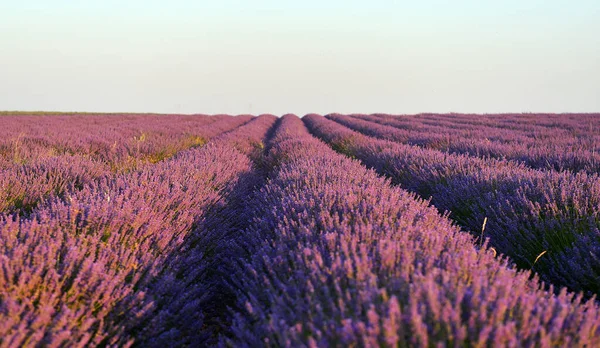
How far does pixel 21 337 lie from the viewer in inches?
49.8

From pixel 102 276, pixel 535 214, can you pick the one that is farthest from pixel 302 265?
pixel 535 214

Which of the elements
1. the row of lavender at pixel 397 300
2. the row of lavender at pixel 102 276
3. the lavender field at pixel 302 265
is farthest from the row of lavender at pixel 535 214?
the row of lavender at pixel 102 276

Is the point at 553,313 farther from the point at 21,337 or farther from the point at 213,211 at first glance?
the point at 213,211

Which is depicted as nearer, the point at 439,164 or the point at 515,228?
the point at 515,228

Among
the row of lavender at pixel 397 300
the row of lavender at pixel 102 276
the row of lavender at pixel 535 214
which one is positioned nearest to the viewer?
the row of lavender at pixel 397 300

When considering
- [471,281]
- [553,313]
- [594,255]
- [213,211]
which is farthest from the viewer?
[213,211]

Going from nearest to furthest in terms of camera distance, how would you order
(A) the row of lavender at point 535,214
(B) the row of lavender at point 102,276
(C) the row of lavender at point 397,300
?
1. (C) the row of lavender at point 397,300
2. (B) the row of lavender at point 102,276
3. (A) the row of lavender at point 535,214

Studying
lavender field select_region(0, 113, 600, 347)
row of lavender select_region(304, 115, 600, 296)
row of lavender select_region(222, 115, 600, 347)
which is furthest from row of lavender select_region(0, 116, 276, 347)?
row of lavender select_region(304, 115, 600, 296)

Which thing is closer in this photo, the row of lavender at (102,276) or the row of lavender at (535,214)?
the row of lavender at (102,276)

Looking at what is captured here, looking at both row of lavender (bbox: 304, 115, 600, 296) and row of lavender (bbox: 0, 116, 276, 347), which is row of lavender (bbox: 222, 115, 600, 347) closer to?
row of lavender (bbox: 0, 116, 276, 347)

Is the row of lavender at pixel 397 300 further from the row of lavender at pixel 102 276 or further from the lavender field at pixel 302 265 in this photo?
the row of lavender at pixel 102 276

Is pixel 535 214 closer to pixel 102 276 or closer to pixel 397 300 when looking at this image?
pixel 397 300

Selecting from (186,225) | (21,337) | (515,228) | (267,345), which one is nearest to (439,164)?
(515,228)

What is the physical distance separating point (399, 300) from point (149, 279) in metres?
Answer: 1.16
